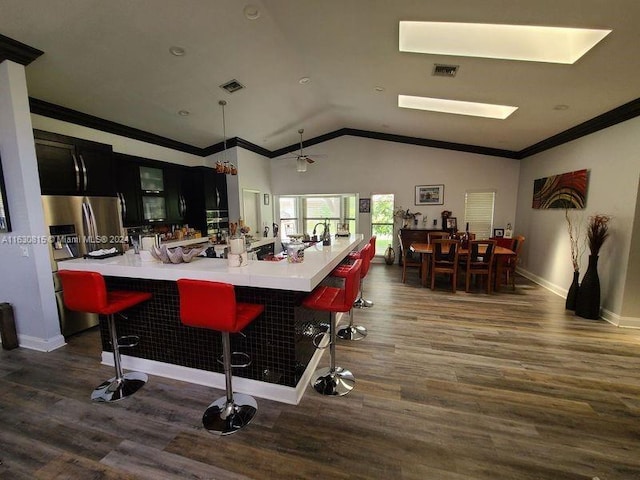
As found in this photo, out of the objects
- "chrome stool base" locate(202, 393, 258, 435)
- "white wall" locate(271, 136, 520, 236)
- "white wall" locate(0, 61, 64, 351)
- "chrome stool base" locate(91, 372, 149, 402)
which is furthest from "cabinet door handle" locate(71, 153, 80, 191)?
"white wall" locate(271, 136, 520, 236)

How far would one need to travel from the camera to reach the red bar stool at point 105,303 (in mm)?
2010

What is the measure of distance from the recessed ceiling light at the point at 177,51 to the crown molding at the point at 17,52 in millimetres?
1174

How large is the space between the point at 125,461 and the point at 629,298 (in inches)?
207

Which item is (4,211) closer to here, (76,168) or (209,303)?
(76,168)

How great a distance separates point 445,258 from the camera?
486cm

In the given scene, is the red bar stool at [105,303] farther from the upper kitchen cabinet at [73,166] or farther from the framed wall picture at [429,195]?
the framed wall picture at [429,195]

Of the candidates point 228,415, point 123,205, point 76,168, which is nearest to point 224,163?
point 123,205

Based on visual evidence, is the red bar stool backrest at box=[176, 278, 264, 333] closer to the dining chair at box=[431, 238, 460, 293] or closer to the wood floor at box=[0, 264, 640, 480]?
the wood floor at box=[0, 264, 640, 480]

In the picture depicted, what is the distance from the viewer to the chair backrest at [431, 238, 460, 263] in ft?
15.2

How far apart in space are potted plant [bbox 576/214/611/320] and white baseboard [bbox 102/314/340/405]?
363 centimetres

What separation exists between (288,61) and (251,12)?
3.27 ft

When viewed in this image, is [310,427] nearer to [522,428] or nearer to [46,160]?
[522,428]

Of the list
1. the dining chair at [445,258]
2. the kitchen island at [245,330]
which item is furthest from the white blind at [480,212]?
the kitchen island at [245,330]

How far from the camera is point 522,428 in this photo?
6.09 ft
